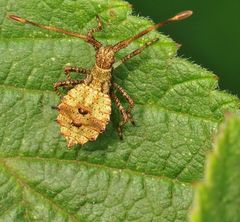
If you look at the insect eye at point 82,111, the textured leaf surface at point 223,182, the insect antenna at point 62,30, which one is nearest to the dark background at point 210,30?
the insect antenna at point 62,30

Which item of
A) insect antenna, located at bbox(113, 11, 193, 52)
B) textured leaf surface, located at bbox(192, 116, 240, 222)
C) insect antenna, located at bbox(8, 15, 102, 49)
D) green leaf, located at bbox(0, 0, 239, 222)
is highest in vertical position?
insect antenna, located at bbox(113, 11, 193, 52)

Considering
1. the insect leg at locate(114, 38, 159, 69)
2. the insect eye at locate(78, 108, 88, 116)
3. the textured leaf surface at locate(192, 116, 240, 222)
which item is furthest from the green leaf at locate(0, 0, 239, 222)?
the textured leaf surface at locate(192, 116, 240, 222)

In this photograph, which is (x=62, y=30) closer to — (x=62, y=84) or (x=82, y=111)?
(x=62, y=84)

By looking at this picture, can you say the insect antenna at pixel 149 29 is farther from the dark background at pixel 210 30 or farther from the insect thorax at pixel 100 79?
the dark background at pixel 210 30

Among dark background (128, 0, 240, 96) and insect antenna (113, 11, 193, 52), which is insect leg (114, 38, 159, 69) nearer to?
insect antenna (113, 11, 193, 52)

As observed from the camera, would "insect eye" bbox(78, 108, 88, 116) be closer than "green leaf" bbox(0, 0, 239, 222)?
No

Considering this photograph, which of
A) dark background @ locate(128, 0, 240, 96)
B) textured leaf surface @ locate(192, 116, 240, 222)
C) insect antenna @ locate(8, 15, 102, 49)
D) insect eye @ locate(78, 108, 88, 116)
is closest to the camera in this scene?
textured leaf surface @ locate(192, 116, 240, 222)
